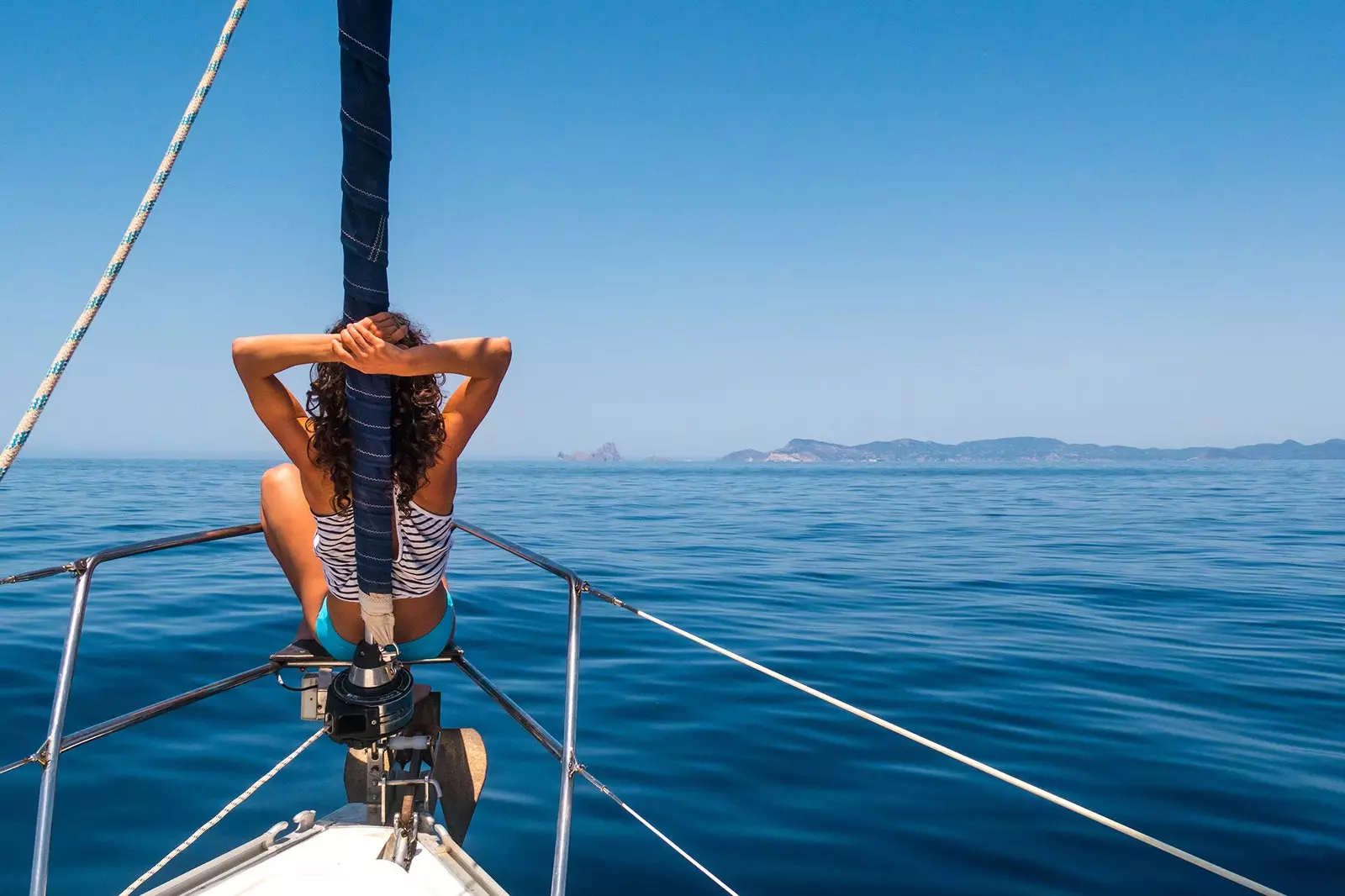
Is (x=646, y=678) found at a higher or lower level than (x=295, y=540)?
lower

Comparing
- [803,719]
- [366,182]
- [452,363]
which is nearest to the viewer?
[366,182]

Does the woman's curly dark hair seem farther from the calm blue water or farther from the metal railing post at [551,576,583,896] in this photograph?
the calm blue water

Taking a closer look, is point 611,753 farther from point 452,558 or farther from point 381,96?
point 452,558

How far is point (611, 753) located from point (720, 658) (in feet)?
6.38

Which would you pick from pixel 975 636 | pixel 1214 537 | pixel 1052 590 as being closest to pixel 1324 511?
pixel 1214 537

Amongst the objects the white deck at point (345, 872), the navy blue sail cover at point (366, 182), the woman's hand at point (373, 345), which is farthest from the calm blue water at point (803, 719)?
the woman's hand at point (373, 345)

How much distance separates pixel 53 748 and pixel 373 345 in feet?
4.54

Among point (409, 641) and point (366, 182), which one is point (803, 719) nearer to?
point (409, 641)


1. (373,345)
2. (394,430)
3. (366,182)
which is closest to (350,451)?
(394,430)

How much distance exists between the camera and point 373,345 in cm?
164

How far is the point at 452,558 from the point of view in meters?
10.7

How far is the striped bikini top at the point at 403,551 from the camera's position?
2.38 metres

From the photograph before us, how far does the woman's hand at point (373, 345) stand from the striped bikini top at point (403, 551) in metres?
0.79

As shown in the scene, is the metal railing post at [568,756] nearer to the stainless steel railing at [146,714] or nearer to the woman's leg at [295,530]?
the stainless steel railing at [146,714]
